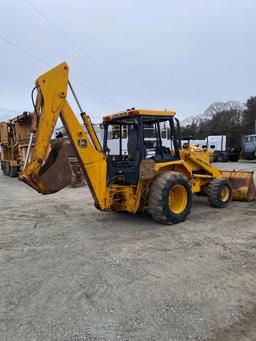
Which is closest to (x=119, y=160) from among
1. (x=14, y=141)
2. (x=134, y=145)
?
(x=134, y=145)

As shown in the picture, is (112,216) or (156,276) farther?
(112,216)

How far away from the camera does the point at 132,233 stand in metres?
5.47

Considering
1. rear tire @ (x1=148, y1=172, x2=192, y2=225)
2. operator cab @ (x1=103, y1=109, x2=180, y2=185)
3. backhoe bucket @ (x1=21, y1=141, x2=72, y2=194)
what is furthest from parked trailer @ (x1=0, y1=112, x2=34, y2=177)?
rear tire @ (x1=148, y1=172, x2=192, y2=225)

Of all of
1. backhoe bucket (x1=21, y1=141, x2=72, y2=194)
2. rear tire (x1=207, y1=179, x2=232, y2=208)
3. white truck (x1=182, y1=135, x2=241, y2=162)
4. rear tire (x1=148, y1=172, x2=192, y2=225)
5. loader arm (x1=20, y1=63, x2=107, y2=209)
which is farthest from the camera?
white truck (x1=182, y1=135, x2=241, y2=162)

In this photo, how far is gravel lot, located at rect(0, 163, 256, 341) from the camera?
274cm

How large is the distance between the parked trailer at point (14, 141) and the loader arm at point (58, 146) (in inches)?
384

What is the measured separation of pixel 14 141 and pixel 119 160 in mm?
11649

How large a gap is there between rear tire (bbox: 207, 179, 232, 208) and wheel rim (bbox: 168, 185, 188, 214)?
1351 mm

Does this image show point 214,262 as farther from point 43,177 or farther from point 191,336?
point 43,177

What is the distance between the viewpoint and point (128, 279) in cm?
365

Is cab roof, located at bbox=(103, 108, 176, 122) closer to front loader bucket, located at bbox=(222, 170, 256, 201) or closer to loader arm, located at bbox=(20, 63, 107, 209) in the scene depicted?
loader arm, located at bbox=(20, 63, 107, 209)

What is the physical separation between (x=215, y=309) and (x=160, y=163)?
344 cm

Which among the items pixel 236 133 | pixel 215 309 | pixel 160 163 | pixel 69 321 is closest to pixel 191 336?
pixel 215 309

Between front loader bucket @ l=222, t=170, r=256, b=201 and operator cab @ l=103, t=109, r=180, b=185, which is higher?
operator cab @ l=103, t=109, r=180, b=185
